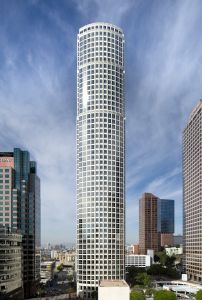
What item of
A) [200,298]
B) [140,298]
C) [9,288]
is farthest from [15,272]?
[200,298]

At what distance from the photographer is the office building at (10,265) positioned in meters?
163

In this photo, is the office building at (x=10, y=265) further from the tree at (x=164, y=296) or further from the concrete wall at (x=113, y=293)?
the concrete wall at (x=113, y=293)

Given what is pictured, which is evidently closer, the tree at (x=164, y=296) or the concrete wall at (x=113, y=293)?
the concrete wall at (x=113, y=293)

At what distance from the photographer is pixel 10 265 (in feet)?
560

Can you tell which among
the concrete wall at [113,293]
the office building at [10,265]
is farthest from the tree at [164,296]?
the concrete wall at [113,293]

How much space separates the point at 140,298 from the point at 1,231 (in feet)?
177

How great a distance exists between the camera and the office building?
163 metres

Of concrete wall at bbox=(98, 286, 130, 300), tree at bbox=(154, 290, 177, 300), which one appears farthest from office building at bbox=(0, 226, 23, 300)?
concrete wall at bbox=(98, 286, 130, 300)

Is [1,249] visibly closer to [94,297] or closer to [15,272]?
[15,272]

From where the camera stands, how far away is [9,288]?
16800cm

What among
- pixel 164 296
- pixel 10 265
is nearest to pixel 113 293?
pixel 164 296

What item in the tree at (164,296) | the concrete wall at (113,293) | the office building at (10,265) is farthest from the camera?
the office building at (10,265)

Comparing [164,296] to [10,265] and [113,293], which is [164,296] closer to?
[10,265]

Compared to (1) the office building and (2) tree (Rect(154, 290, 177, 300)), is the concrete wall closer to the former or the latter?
(2) tree (Rect(154, 290, 177, 300))
